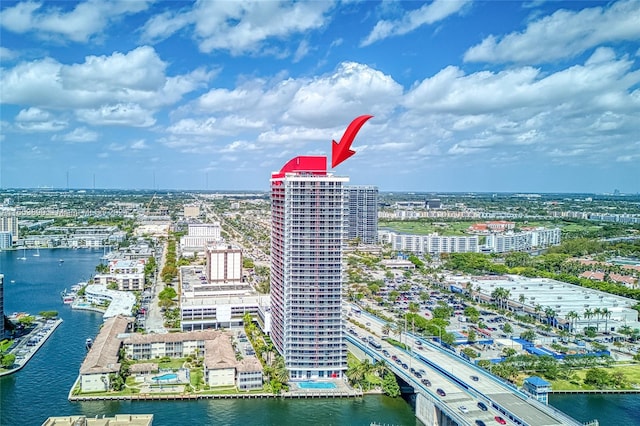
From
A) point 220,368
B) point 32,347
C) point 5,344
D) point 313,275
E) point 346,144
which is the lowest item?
point 32,347

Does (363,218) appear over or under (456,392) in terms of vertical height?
over

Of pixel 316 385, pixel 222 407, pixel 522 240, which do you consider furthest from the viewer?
pixel 522 240

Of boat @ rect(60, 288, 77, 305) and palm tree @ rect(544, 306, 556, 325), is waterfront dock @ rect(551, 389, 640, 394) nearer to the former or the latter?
palm tree @ rect(544, 306, 556, 325)

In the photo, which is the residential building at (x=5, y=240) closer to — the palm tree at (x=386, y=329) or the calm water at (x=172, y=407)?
the calm water at (x=172, y=407)

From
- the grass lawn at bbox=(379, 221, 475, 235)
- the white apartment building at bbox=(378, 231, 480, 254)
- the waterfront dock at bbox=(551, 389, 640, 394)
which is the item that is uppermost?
the grass lawn at bbox=(379, 221, 475, 235)

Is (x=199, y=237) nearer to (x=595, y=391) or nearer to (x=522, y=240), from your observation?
(x=522, y=240)

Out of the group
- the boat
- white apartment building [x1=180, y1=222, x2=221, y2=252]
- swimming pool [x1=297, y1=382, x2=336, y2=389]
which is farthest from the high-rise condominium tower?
white apartment building [x1=180, y1=222, x2=221, y2=252]

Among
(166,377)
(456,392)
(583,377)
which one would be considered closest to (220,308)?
(166,377)
